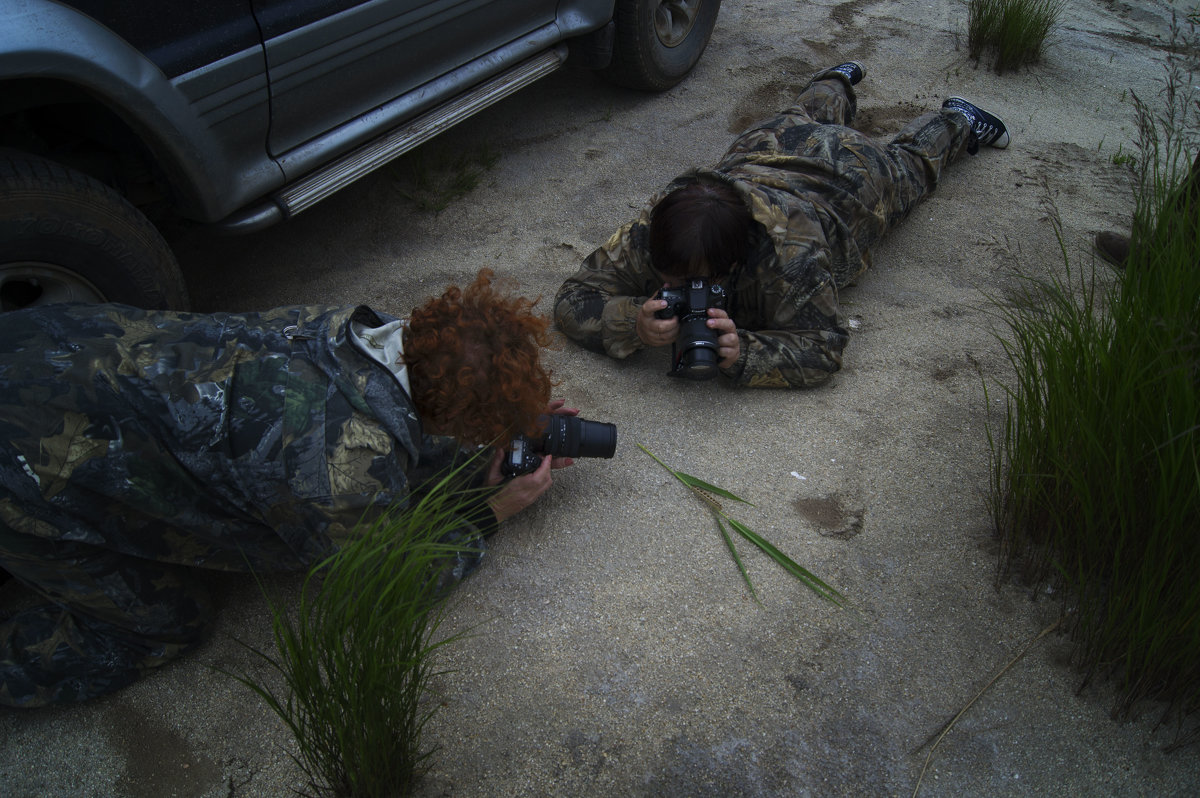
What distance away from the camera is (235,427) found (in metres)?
1.79

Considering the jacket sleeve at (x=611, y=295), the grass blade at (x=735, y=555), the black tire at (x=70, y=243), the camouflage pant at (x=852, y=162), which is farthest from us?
the camouflage pant at (x=852, y=162)

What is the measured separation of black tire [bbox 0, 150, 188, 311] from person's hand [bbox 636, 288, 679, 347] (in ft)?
4.56

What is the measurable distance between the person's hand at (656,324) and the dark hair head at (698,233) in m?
0.11

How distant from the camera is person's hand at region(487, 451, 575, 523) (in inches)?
87.5

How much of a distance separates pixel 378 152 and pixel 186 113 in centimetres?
75

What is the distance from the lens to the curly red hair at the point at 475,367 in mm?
→ 1895

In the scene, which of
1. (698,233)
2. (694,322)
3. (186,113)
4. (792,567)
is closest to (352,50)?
(186,113)

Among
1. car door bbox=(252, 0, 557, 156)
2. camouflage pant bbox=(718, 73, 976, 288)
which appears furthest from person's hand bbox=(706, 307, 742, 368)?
car door bbox=(252, 0, 557, 156)

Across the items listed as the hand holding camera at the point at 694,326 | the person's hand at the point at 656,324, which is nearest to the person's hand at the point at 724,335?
the hand holding camera at the point at 694,326

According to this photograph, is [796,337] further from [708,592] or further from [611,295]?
[708,592]

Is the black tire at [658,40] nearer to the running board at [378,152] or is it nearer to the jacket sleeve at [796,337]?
the running board at [378,152]

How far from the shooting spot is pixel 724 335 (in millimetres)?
2672

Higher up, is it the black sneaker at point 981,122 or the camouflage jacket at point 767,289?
the black sneaker at point 981,122

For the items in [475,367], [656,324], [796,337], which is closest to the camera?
[475,367]
